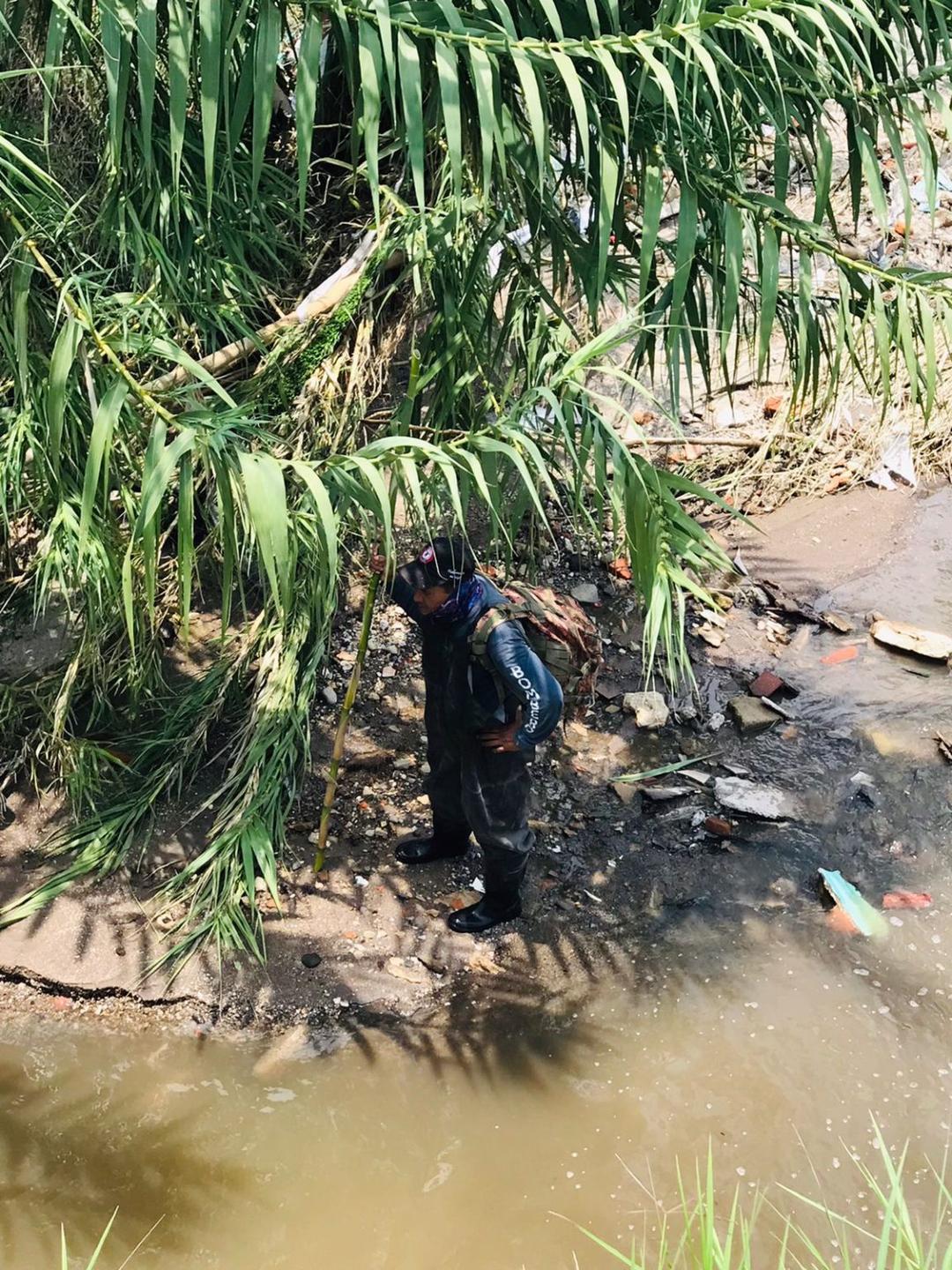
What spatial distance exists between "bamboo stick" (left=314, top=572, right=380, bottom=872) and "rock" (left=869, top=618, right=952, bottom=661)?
242cm

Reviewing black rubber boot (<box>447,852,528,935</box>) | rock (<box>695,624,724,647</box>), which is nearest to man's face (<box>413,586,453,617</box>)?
black rubber boot (<box>447,852,528,935</box>)

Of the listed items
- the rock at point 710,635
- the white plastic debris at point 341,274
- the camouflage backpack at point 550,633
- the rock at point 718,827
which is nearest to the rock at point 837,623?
the rock at point 710,635

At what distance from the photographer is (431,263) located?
136 inches

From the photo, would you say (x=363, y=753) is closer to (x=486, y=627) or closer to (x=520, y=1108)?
(x=486, y=627)

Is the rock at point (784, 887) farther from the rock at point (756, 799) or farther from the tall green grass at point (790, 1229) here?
the tall green grass at point (790, 1229)

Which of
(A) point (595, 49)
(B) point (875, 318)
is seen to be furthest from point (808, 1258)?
(A) point (595, 49)

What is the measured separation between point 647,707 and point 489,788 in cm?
125

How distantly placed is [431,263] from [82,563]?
1404mm

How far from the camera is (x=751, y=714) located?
4.48 metres

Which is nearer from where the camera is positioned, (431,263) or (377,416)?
(431,263)

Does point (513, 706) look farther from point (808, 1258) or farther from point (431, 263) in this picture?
point (808, 1258)

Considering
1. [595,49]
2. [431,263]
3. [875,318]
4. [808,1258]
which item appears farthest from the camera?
[431,263]

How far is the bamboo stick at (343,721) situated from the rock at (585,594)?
5.03 ft

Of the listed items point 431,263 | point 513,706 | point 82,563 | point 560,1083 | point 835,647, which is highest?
point 431,263
